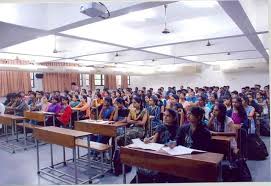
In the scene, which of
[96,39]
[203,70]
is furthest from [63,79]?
[203,70]

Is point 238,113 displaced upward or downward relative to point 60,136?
upward

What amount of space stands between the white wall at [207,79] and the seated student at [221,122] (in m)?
0.55

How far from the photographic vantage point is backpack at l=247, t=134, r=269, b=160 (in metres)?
2.83

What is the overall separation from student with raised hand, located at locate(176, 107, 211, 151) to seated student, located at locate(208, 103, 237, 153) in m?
0.53

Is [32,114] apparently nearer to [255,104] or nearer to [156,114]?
[156,114]

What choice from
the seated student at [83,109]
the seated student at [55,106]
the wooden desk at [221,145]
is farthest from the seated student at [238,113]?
the seated student at [83,109]

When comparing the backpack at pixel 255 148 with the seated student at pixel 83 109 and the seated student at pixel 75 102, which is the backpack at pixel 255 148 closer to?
the seated student at pixel 83 109

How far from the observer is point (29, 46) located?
→ 524cm

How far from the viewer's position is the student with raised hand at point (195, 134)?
8.32 ft

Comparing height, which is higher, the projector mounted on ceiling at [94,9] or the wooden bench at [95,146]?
the projector mounted on ceiling at [94,9]

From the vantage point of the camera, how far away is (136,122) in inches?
162

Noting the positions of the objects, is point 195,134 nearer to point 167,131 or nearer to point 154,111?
point 167,131

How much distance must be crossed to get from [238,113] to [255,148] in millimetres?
516

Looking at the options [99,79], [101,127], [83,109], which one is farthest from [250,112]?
A: [99,79]
